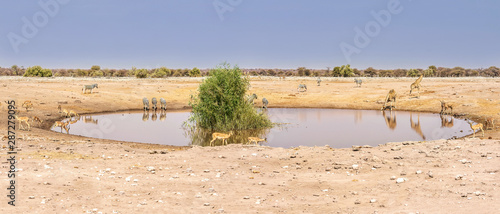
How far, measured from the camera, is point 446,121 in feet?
91.8

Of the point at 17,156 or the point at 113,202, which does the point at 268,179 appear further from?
the point at 17,156

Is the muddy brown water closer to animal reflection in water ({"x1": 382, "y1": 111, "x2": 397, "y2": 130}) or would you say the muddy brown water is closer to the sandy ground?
animal reflection in water ({"x1": 382, "y1": 111, "x2": 397, "y2": 130})

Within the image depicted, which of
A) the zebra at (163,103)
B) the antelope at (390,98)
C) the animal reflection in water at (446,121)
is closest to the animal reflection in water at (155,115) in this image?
the zebra at (163,103)

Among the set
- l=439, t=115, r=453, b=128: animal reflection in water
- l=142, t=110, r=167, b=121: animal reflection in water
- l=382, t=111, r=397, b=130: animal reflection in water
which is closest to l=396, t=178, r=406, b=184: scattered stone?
l=382, t=111, r=397, b=130: animal reflection in water

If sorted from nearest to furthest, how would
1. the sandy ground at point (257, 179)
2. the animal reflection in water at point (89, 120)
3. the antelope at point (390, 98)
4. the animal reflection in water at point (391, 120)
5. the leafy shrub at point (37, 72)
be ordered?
the sandy ground at point (257, 179) → the animal reflection in water at point (391, 120) → the animal reflection in water at point (89, 120) → the antelope at point (390, 98) → the leafy shrub at point (37, 72)

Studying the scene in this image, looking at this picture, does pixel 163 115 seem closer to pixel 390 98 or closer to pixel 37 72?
pixel 390 98

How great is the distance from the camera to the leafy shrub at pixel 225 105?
77.8 ft

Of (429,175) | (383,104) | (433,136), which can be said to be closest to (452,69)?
(383,104)

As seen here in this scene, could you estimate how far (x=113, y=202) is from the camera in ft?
28.0

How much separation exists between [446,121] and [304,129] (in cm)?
1055

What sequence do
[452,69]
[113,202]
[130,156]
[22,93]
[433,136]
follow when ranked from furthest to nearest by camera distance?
[452,69] < [22,93] < [433,136] < [130,156] < [113,202]

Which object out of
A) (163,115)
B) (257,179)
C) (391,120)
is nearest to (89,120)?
(163,115)

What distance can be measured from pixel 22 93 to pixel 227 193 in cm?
3301

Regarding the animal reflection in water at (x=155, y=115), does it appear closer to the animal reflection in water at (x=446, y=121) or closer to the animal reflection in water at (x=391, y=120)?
the animal reflection in water at (x=391, y=120)
